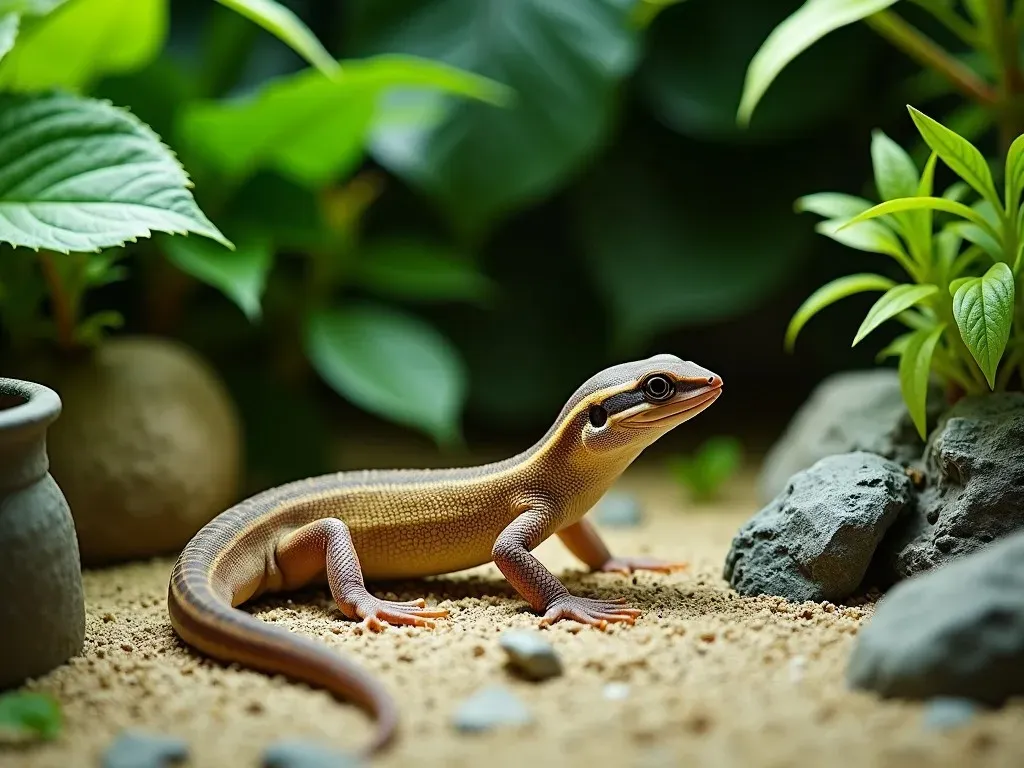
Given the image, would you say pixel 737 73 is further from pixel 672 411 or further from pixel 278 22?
pixel 672 411

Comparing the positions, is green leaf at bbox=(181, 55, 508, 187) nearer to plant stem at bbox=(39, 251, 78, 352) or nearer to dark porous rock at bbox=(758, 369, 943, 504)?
plant stem at bbox=(39, 251, 78, 352)

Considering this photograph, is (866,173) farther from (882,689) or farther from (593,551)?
(882,689)

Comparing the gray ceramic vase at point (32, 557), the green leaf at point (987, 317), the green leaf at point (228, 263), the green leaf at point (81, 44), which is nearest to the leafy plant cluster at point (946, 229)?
the green leaf at point (987, 317)

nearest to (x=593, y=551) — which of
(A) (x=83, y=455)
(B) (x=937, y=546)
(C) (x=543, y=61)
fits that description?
(B) (x=937, y=546)

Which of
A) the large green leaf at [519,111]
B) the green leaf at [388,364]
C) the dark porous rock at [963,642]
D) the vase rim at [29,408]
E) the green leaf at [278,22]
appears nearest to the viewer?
the dark porous rock at [963,642]

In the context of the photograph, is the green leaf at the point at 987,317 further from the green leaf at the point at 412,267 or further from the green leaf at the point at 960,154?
the green leaf at the point at 412,267

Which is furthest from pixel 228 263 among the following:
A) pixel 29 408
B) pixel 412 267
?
pixel 29 408
